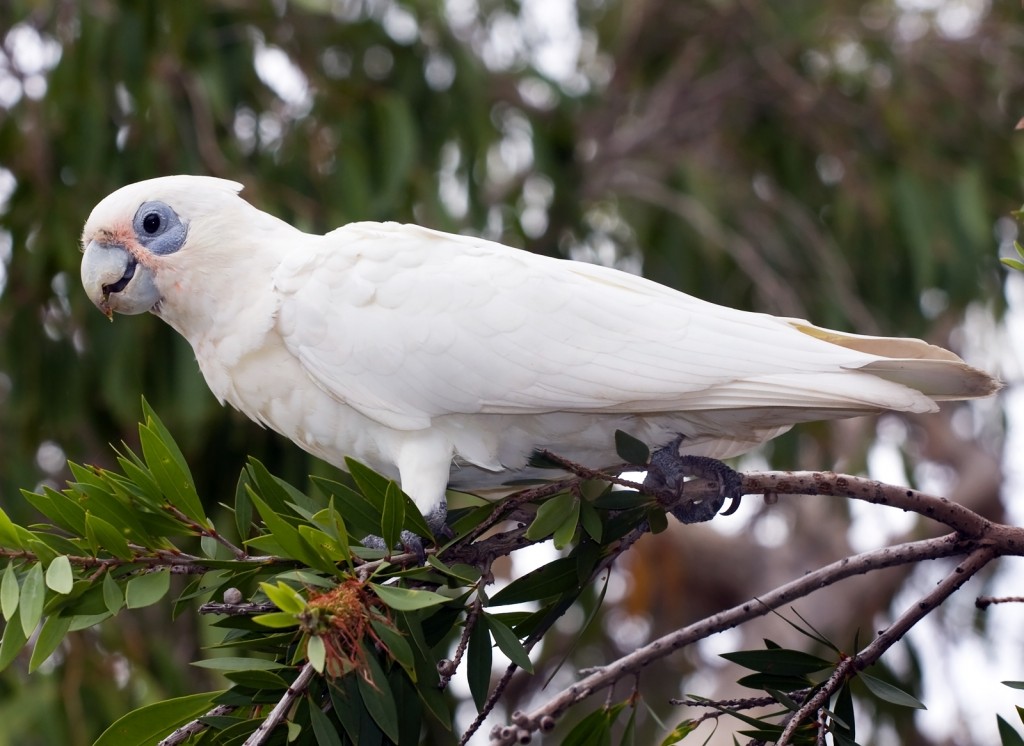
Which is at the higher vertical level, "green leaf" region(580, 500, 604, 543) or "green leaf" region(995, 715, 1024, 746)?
"green leaf" region(580, 500, 604, 543)

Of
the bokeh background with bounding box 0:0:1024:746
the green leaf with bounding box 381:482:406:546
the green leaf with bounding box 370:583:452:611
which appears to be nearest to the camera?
the green leaf with bounding box 370:583:452:611

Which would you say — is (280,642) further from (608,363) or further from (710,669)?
(710,669)

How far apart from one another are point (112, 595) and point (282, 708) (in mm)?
248

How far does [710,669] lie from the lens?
5363mm

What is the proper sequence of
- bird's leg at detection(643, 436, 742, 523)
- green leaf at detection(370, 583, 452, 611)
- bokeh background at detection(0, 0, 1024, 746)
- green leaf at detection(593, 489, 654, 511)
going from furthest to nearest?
bokeh background at detection(0, 0, 1024, 746) < bird's leg at detection(643, 436, 742, 523) < green leaf at detection(593, 489, 654, 511) < green leaf at detection(370, 583, 452, 611)

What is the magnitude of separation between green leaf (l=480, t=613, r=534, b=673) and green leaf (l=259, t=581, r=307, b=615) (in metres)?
0.28

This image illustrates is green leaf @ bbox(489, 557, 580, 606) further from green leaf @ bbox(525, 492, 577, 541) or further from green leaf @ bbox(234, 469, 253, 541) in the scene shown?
green leaf @ bbox(234, 469, 253, 541)

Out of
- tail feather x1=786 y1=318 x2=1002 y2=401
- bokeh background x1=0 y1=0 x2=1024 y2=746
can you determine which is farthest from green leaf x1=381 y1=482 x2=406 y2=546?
bokeh background x1=0 y1=0 x2=1024 y2=746

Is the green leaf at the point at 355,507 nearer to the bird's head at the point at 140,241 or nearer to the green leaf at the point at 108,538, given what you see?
the green leaf at the point at 108,538

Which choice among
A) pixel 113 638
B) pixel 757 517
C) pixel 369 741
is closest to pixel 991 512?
pixel 757 517

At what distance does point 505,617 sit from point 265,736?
0.38 metres

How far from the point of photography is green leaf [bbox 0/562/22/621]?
128 centimetres

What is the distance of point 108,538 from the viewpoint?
1.33m

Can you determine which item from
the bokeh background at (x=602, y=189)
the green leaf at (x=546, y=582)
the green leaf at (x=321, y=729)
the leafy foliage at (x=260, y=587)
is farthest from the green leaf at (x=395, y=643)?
the bokeh background at (x=602, y=189)
